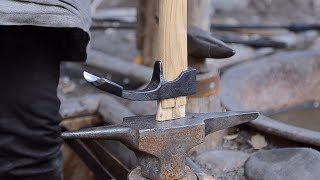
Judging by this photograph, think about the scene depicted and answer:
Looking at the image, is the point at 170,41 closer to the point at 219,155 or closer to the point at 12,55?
the point at 12,55

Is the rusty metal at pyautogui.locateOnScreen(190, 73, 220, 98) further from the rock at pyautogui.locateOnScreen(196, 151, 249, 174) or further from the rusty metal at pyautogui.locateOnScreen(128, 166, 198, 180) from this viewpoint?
the rusty metal at pyautogui.locateOnScreen(128, 166, 198, 180)

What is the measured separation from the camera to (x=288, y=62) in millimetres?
2646

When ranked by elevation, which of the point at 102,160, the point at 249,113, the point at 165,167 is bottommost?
the point at 102,160

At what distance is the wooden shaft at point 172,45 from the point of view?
133 centimetres

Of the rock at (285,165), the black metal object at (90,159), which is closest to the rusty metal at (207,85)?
the rock at (285,165)

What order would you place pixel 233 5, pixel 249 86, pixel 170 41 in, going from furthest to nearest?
pixel 233 5
pixel 249 86
pixel 170 41

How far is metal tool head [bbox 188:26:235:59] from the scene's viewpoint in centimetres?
166

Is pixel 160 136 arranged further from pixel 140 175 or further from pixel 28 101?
pixel 28 101

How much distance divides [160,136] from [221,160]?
579 mm

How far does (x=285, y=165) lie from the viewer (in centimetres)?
167

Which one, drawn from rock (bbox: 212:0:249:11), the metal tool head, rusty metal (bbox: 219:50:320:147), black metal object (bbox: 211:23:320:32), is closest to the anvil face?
the metal tool head

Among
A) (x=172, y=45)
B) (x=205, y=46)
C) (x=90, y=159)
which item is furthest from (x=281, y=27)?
(x=172, y=45)

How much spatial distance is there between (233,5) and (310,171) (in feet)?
14.3

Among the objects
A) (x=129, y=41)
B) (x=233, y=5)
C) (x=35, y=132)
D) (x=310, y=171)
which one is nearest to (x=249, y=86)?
(x=310, y=171)
